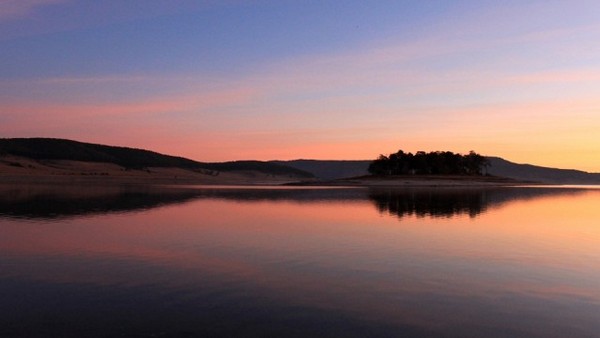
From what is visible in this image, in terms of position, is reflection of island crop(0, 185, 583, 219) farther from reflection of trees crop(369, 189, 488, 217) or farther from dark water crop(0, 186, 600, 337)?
dark water crop(0, 186, 600, 337)

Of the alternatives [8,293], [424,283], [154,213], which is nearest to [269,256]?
[424,283]

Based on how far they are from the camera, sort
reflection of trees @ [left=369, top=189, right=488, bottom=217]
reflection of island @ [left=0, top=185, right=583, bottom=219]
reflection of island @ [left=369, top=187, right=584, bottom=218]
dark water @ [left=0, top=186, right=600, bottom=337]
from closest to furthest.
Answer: dark water @ [left=0, top=186, right=600, bottom=337] → reflection of island @ [left=0, top=185, right=583, bottom=219] → reflection of trees @ [left=369, top=189, right=488, bottom=217] → reflection of island @ [left=369, top=187, right=584, bottom=218]

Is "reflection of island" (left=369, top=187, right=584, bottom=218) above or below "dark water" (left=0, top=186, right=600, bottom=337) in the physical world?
above

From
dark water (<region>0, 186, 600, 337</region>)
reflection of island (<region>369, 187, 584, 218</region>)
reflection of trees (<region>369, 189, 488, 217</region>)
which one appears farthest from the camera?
reflection of island (<region>369, 187, 584, 218</region>)

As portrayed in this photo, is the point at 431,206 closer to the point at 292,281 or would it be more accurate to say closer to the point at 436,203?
the point at 436,203

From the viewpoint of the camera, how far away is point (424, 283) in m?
19.2

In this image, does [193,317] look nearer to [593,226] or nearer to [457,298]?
[457,298]

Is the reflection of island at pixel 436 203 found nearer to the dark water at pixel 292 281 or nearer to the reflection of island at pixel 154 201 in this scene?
the reflection of island at pixel 154 201

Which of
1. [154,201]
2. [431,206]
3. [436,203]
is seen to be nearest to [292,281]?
[431,206]

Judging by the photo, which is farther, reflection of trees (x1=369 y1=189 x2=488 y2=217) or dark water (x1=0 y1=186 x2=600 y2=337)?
reflection of trees (x1=369 y1=189 x2=488 y2=217)

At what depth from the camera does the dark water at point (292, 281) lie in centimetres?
1372

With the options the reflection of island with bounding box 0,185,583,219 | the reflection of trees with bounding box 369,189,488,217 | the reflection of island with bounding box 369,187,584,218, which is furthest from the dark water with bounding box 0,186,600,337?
the reflection of island with bounding box 369,187,584,218

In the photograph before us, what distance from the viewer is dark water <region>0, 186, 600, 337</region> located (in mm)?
13719

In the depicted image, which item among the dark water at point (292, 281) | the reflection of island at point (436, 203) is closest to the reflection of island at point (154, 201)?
the reflection of island at point (436, 203)
